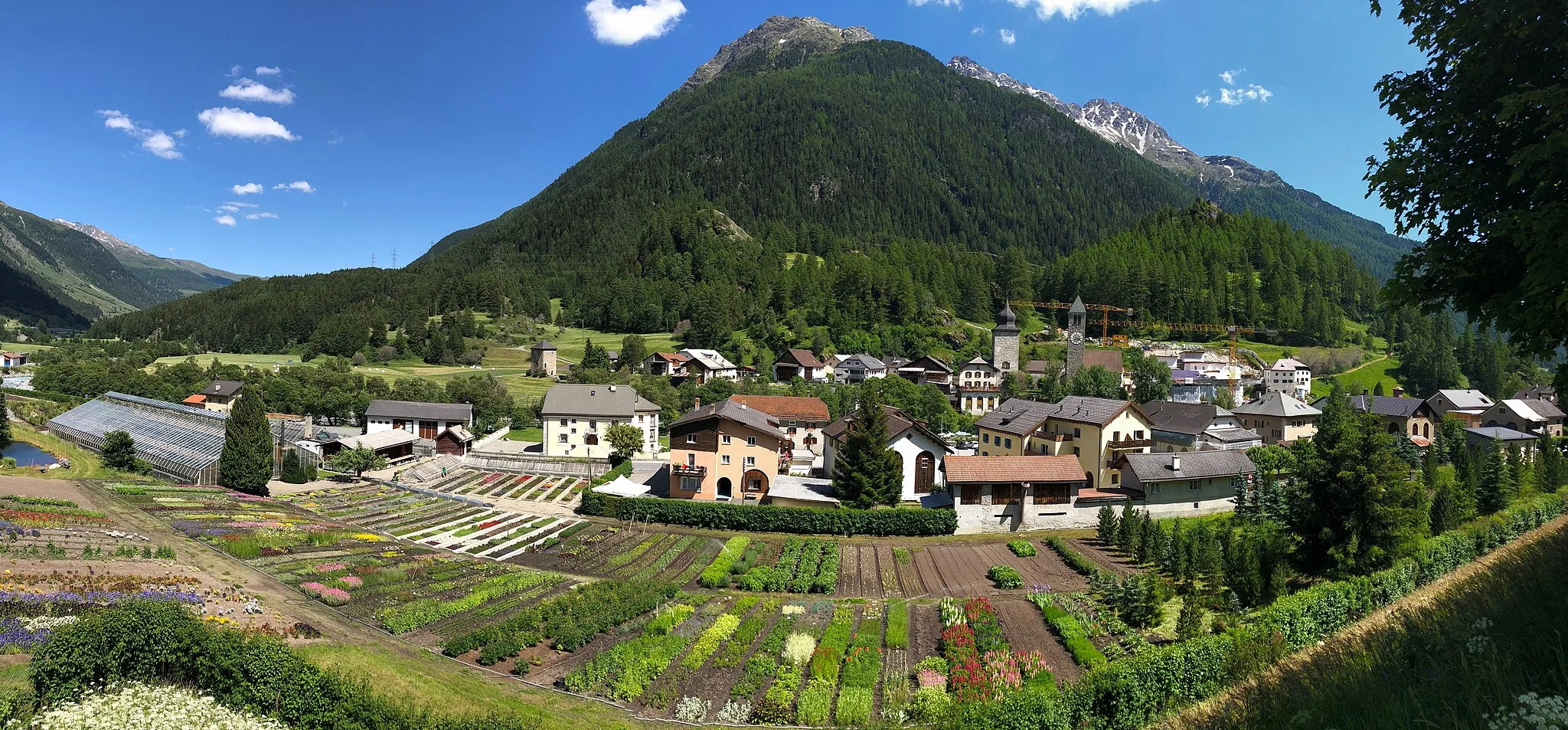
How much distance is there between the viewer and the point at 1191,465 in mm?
42562

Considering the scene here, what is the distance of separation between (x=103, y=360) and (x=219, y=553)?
96.1 metres

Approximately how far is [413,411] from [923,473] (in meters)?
46.6

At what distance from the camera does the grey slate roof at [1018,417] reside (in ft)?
169

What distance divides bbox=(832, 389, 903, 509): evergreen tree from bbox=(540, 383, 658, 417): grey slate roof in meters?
26.6

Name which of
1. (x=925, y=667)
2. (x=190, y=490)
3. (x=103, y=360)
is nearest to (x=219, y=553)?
(x=190, y=490)

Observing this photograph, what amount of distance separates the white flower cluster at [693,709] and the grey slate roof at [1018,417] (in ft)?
124

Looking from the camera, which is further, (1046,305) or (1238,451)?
(1046,305)

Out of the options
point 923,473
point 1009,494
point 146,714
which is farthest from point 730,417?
point 146,714

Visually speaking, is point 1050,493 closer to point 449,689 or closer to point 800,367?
point 449,689

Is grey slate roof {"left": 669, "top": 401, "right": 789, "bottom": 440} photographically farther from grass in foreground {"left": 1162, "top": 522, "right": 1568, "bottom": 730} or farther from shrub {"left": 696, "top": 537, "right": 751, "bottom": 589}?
grass in foreground {"left": 1162, "top": 522, "right": 1568, "bottom": 730}

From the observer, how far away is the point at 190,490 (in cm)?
3909

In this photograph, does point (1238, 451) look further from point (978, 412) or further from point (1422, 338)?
point (1422, 338)

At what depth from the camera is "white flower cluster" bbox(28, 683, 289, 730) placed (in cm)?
1211

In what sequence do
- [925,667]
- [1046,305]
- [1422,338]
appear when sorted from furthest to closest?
[1046,305]
[1422,338]
[925,667]
